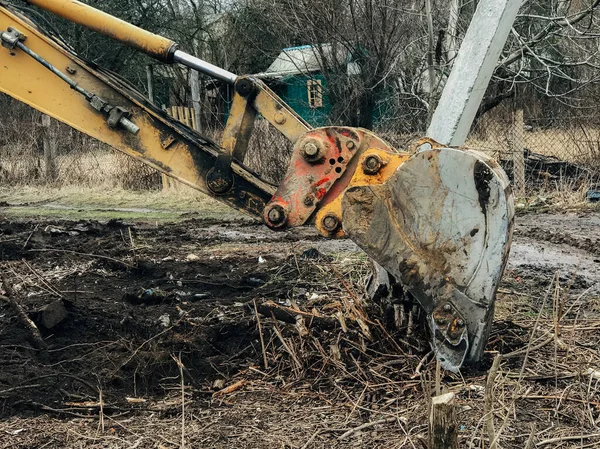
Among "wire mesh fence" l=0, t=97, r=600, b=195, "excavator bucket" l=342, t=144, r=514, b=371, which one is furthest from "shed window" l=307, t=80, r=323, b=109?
"excavator bucket" l=342, t=144, r=514, b=371

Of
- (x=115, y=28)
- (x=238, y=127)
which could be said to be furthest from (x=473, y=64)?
(x=115, y=28)

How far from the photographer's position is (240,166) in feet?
13.2

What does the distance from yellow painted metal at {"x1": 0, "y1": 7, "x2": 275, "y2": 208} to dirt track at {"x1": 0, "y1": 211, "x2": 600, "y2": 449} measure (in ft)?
3.10

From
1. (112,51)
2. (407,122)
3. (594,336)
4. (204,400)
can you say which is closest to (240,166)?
(204,400)

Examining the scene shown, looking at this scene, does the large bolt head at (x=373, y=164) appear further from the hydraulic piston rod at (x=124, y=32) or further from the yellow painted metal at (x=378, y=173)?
the hydraulic piston rod at (x=124, y=32)

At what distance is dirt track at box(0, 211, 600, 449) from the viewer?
9.71 feet

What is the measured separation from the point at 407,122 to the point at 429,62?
2.21m

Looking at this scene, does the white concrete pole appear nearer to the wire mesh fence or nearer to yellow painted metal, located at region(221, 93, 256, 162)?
yellow painted metal, located at region(221, 93, 256, 162)

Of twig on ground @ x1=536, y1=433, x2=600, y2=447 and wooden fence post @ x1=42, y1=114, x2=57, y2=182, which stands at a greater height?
wooden fence post @ x1=42, y1=114, x2=57, y2=182

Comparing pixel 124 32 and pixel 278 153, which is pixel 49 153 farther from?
pixel 124 32

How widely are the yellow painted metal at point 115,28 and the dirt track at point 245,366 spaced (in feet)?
5.74

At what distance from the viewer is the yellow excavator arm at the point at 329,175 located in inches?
126

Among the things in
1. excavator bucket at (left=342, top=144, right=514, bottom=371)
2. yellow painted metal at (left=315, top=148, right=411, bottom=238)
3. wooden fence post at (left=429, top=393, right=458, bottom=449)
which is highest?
yellow painted metal at (left=315, top=148, right=411, bottom=238)

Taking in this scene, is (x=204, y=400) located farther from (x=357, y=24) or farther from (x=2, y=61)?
(x=357, y=24)
